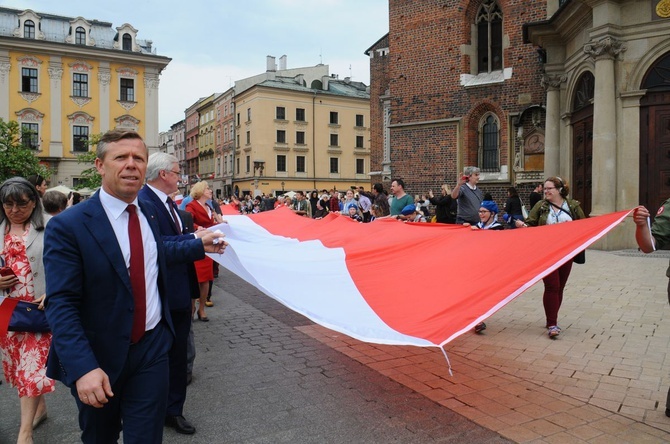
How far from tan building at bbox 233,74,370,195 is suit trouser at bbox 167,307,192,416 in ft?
197

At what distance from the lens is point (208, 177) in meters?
82.8

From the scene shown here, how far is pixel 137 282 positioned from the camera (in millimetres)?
2748

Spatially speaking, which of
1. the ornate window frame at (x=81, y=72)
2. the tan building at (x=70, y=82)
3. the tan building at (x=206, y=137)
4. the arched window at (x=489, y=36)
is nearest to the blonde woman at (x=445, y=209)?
the arched window at (x=489, y=36)

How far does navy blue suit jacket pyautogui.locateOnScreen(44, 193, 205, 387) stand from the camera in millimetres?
2527

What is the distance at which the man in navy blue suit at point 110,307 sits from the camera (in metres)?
2.50

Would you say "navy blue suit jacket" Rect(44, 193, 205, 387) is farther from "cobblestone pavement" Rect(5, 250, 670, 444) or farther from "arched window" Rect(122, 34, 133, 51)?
"arched window" Rect(122, 34, 133, 51)

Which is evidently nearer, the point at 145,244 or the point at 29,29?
the point at 145,244

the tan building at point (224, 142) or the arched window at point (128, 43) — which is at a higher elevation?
the arched window at point (128, 43)

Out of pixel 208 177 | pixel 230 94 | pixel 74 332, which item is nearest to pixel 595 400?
pixel 74 332

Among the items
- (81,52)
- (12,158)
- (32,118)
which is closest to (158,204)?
(12,158)

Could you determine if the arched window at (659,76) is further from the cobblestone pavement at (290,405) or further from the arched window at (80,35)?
the arched window at (80,35)

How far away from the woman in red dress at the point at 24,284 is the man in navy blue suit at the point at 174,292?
2.77 feet

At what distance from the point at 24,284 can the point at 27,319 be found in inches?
11.3

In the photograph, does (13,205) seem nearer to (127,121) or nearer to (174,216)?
(174,216)
